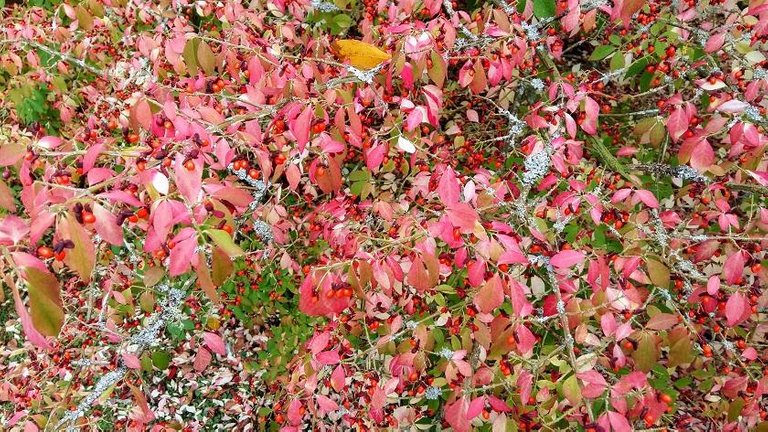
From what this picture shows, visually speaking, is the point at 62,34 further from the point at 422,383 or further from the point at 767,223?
the point at 767,223

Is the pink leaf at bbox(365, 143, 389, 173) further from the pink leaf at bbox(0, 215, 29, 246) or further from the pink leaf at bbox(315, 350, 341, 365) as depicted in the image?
the pink leaf at bbox(0, 215, 29, 246)

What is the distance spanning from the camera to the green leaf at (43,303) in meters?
0.88

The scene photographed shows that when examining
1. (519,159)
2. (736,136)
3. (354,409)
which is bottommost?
(354,409)

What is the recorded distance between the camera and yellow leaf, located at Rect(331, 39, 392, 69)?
6.97 feet

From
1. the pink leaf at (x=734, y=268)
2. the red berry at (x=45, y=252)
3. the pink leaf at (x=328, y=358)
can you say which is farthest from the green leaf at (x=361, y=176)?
the red berry at (x=45, y=252)

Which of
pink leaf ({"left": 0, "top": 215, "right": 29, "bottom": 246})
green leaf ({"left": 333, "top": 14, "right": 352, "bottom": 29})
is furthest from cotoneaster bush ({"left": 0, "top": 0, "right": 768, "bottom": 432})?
green leaf ({"left": 333, "top": 14, "right": 352, "bottom": 29})

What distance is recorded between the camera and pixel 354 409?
2.44 m

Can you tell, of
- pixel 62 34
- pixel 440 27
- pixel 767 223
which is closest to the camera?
pixel 767 223

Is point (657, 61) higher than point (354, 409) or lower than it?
higher

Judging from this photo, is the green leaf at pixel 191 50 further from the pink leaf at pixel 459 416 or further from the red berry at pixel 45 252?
the pink leaf at pixel 459 416

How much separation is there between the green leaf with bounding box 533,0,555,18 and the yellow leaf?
0.61m

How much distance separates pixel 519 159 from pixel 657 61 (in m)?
0.81

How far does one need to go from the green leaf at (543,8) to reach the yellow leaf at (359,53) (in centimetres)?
61

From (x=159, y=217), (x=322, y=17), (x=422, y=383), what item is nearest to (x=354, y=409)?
(x=422, y=383)
